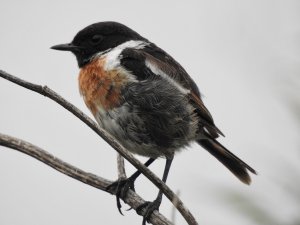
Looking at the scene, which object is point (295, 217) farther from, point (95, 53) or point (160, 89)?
point (95, 53)

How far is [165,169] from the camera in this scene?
4.29 m

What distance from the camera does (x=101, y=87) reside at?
13.1ft

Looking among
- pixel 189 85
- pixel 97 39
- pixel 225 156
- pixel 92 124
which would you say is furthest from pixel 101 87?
pixel 92 124

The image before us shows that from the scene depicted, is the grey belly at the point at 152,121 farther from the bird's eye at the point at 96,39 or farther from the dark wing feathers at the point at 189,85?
→ the bird's eye at the point at 96,39

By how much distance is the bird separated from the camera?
387 cm

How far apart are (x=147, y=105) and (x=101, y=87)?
39cm

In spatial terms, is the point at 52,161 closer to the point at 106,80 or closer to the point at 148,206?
the point at 148,206

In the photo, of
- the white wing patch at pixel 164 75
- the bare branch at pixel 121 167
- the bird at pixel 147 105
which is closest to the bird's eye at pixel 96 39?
the bird at pixel 147 105

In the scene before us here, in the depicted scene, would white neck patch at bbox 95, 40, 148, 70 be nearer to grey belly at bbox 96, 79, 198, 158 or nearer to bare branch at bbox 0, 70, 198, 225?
grey belly at bbox 96, 79, 198, 158

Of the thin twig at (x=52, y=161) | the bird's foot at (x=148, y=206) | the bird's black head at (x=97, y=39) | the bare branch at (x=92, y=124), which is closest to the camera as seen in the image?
the bare branch at (x=92, y=124)

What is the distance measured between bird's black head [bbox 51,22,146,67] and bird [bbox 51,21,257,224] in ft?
0.25

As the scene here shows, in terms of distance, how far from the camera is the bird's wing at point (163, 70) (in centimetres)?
410

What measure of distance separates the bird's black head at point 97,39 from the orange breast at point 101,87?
1.48 feet

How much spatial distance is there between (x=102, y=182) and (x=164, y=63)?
1808 mm
